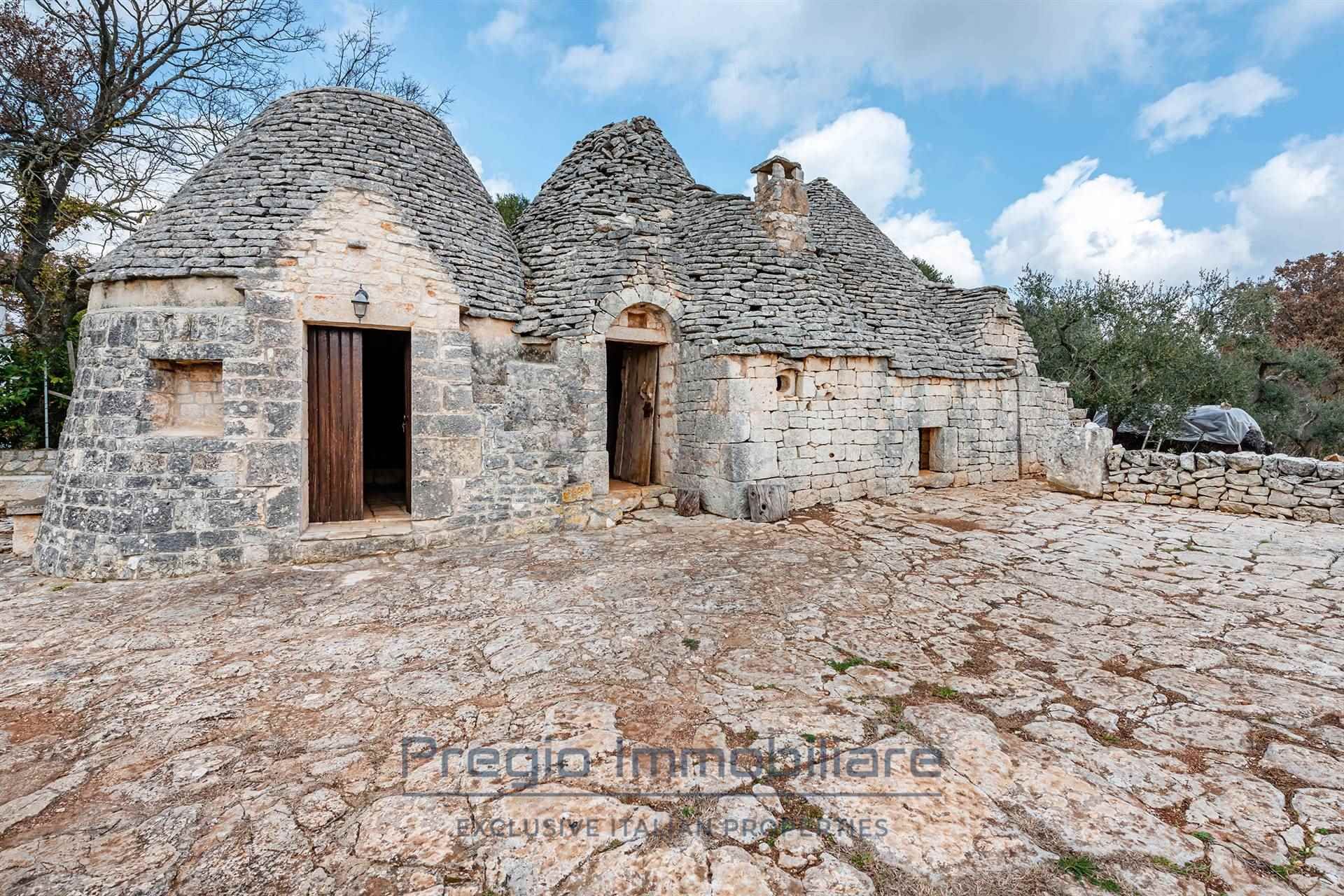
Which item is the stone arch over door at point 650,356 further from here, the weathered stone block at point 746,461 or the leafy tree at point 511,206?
the leafy tree at point 511,206

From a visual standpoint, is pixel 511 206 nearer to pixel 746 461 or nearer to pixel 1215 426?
pixel 746 461

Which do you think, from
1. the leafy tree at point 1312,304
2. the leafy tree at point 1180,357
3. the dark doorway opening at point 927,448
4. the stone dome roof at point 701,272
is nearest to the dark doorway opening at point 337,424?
the stone dome roof at point 701,272

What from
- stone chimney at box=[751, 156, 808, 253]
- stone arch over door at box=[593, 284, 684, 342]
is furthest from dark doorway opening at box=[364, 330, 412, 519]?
stone chimney at box=[751, 156, 808, 253]

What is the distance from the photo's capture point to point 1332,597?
4.67 metres

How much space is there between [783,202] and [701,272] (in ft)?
6.14

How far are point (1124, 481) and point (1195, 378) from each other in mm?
6612

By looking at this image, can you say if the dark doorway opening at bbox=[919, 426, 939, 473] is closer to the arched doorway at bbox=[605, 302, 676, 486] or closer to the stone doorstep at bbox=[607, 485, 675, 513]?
the arched doorway at bbox=[605, 302, 676, 486]

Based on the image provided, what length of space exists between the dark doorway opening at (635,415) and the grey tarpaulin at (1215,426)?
11384 millimetres

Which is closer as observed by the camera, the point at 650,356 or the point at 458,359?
the point at 458,359

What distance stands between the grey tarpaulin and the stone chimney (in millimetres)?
9557

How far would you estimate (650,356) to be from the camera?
29.7 feet

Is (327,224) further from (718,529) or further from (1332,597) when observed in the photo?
(1332,597)

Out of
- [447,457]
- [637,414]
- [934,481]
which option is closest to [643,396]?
[637,414]

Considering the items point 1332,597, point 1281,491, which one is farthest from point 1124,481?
point 1332,597
